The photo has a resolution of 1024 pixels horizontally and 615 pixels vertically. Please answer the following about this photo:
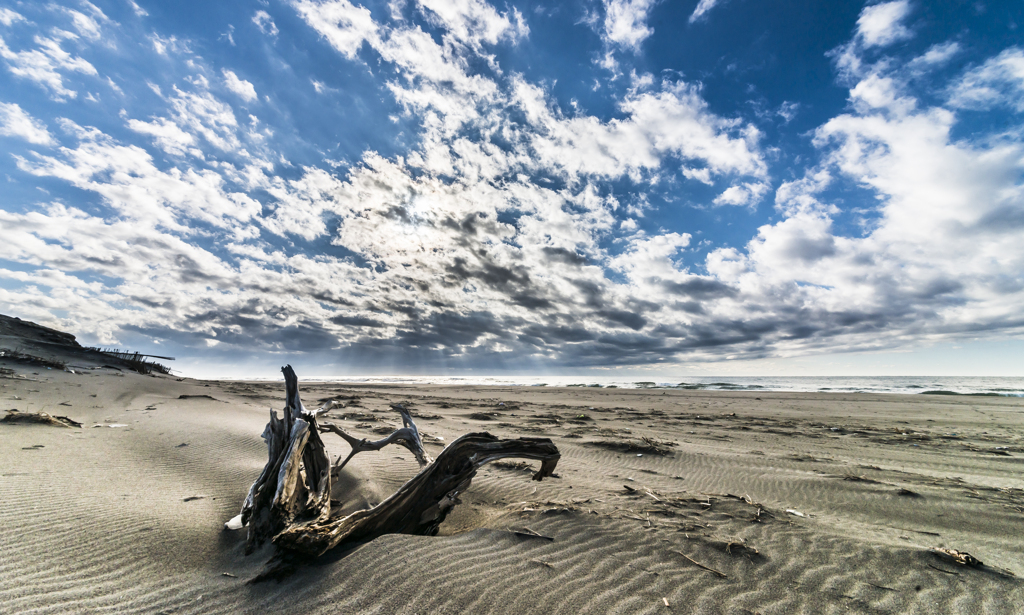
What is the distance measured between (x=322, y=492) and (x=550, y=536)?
2316 mm

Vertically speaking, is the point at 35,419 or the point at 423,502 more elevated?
the point at 35,419

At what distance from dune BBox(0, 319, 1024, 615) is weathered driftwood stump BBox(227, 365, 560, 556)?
7.2 inches

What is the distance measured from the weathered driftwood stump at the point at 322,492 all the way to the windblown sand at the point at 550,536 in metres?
0.21

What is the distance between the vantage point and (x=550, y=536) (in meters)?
3.77

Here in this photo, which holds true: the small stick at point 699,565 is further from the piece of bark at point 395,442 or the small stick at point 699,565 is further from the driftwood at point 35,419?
the driftwood at point 35,419

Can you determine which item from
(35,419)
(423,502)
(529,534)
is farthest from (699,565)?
(35,419)

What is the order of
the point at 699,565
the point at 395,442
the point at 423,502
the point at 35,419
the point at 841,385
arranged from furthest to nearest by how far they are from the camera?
the point at 841,385, the point at 35,419, the point at 395,442, the point at 423,502, the point at 699,565

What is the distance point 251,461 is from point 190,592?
4.36 metres

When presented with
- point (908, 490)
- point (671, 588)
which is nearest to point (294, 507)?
point (671, 588)

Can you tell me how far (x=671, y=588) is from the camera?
3.02 metres

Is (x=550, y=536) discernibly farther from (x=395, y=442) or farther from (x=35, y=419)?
(x=35, y=419)

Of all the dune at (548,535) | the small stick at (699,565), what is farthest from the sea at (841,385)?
the small stick at (699,565)

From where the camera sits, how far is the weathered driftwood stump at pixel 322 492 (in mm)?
3170

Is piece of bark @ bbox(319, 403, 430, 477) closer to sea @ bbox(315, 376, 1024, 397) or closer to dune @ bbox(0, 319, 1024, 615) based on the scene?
dune @ bbox(0, 319, 1024, 615)
